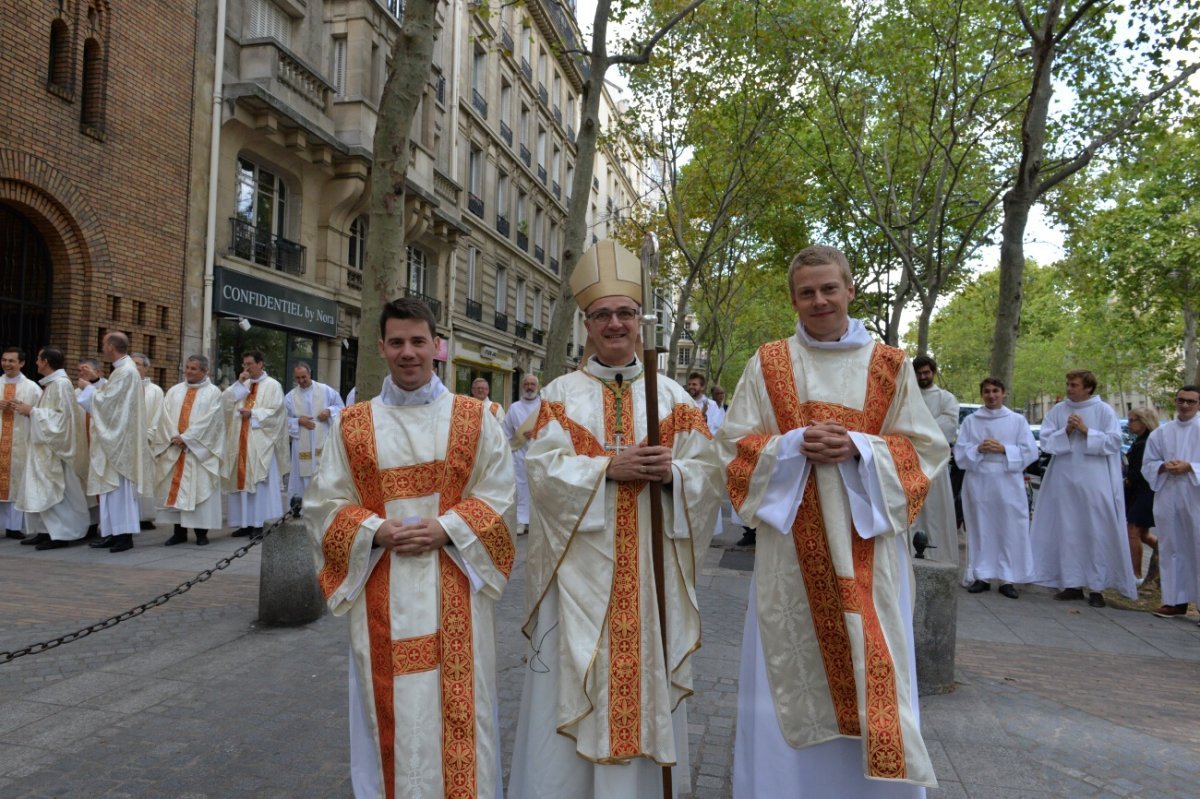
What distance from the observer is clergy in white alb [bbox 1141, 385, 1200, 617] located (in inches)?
286

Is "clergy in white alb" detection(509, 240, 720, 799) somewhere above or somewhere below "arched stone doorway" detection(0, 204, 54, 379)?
below

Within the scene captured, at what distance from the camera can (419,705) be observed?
2816 millimetres

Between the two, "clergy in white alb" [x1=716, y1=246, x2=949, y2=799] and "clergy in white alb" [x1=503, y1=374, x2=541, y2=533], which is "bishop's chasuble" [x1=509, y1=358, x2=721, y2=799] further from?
"clergy in white alb" [x1=503, y1=374, x2=541, y2=533]

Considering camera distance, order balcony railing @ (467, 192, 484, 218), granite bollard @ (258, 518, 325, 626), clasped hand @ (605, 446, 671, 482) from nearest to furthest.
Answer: clasped hand @ (605, 446, 671, 482) → granite bollard @ (258, 518, 325, 626) → balcony railing @ (467, 192, 484, 218)

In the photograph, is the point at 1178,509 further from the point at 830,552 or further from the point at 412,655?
the point at 412,655

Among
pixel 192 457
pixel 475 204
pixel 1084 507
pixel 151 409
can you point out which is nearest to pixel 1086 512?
pixel 1084 507

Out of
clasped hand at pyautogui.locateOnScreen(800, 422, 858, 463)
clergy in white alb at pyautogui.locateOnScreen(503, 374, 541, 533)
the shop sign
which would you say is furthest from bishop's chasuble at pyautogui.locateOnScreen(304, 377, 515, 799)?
the shop sign

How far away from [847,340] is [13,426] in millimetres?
9589

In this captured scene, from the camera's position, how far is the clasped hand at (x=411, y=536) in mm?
2822

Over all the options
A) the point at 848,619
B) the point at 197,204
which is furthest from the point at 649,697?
the point at 197,204

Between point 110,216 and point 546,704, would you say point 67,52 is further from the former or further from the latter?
point 546,704

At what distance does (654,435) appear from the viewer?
287 centimetres

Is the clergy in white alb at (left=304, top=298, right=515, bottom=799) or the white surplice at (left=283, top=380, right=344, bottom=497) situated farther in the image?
the white surplice at (left=283, top=380, right=344, bottom=497)

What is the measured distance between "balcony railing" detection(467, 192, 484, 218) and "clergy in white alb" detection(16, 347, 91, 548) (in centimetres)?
1872
